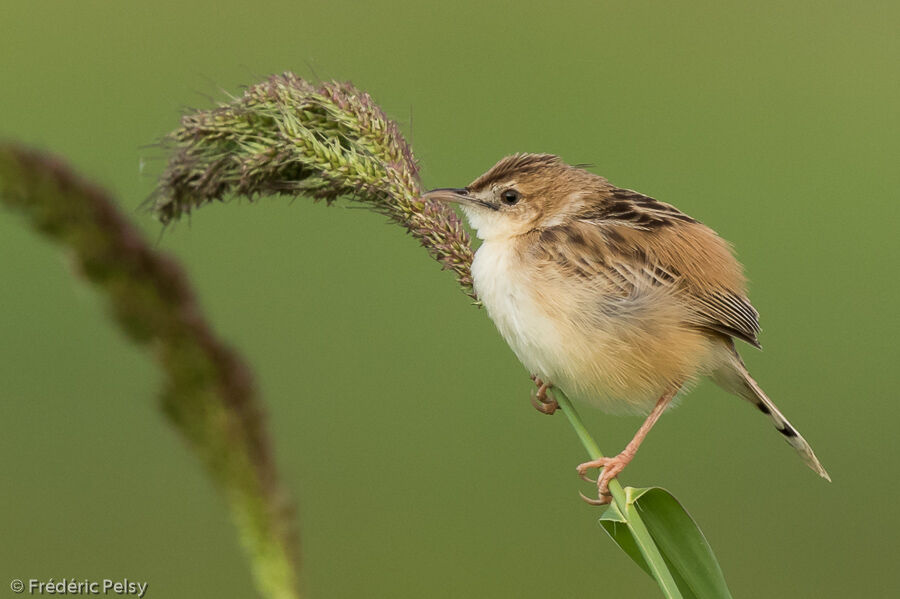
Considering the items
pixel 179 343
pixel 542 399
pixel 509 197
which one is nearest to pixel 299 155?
pixel 509 197

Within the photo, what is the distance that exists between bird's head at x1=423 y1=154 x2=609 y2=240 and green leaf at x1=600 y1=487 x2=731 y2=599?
1.27 meters

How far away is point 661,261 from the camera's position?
315 centimetres

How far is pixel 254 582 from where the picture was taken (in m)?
0.99

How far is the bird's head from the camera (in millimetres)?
3400

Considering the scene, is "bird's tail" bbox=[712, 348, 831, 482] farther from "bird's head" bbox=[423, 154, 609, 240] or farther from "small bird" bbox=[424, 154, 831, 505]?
"bird's head" bbox=[423, 154, 609, 240]

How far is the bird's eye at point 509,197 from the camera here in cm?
342

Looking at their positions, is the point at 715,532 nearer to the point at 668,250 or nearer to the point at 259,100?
the point at 668,250

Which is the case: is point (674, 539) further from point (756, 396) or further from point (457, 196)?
point (457, 196)

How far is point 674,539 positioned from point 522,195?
1.47 m

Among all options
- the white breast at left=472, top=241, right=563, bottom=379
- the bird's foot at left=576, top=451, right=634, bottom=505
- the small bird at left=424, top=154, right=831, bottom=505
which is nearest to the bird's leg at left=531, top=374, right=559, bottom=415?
the small bird at left=424, top=154, right=831, bottom=505

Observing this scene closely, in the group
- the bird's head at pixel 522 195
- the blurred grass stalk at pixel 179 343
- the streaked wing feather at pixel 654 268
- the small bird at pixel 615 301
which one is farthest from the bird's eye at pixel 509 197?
the blurred grass stalk at pixel 179 343

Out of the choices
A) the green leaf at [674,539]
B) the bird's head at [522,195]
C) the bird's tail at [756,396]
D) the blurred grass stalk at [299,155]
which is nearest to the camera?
the green leaf at [674,539]

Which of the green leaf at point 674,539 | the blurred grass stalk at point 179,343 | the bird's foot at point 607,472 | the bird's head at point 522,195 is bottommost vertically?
the green leaf at point 674,539

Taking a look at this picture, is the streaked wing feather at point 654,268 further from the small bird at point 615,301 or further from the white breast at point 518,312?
the white breast at point 518,312
